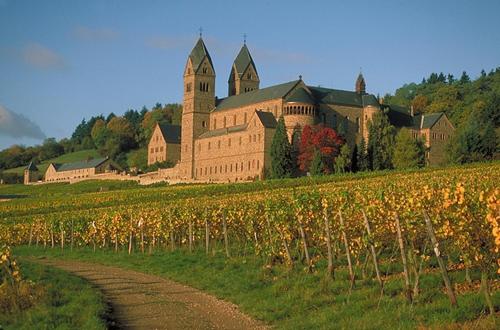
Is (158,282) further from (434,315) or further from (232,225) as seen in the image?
(434,315)

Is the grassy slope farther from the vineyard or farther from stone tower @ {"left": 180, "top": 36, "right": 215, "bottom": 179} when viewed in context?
the vineyard

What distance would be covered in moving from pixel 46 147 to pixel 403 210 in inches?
7325

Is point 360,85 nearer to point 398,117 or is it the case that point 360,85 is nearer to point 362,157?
point 398,117

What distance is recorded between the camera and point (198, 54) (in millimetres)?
112188

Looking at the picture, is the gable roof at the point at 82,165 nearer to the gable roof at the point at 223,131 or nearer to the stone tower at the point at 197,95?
the stone tower at the point at 197,95

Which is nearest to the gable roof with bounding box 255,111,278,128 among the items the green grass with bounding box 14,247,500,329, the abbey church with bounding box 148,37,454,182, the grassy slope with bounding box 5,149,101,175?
the abbey church with bounding box 148,37,454,182

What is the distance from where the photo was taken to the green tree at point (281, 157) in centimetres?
8494

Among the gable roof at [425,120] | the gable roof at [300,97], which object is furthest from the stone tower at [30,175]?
the gable roof at [425,120]

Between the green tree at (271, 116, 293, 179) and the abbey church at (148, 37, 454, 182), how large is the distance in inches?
206

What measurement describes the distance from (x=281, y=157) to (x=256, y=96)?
23.1 meters

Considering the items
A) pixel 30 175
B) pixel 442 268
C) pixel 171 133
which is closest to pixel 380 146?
pixel 171 133

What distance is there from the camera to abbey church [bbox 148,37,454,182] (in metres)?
94.8

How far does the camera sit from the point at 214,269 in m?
21.6

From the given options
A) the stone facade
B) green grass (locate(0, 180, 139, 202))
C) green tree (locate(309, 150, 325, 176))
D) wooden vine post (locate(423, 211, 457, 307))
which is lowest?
wooden vine post (locate(423, 211, 457, 307))
